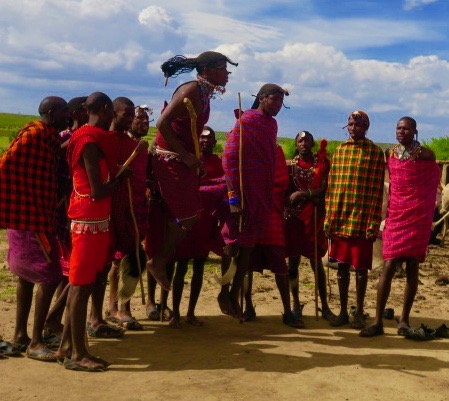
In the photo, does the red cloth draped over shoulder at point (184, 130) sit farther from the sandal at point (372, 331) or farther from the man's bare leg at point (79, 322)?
the sandal at point (372, 331)

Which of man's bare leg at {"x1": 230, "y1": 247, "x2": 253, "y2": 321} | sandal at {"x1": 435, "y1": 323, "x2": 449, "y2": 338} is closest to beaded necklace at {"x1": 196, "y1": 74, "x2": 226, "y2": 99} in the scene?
man's bare leg at {"x1": 230, "y1": 247, "x2": 253, "y2": 321}

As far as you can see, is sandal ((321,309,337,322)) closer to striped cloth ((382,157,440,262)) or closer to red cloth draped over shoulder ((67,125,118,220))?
striped cloth ((382,157,440,262))

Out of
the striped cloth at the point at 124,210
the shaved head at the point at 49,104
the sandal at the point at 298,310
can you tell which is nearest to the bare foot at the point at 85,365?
the striped cloth at the point at 124,210

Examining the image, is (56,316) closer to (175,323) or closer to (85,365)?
(85,365)

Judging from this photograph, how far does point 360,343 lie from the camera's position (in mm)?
5809

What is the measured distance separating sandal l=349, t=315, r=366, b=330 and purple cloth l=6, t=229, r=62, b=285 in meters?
2.95

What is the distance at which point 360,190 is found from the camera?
629 centimetres

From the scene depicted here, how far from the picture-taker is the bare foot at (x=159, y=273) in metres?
5.45

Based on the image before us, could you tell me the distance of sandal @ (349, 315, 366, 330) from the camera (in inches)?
251

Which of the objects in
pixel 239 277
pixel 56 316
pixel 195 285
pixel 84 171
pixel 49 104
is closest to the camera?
pixel 84 171

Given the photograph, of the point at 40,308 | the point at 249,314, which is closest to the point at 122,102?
the point at 40,308

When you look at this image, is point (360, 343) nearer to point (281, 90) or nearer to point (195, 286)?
point (195, 286)

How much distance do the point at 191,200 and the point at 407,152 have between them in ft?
6.86

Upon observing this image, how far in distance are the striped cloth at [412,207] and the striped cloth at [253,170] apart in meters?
1.19
